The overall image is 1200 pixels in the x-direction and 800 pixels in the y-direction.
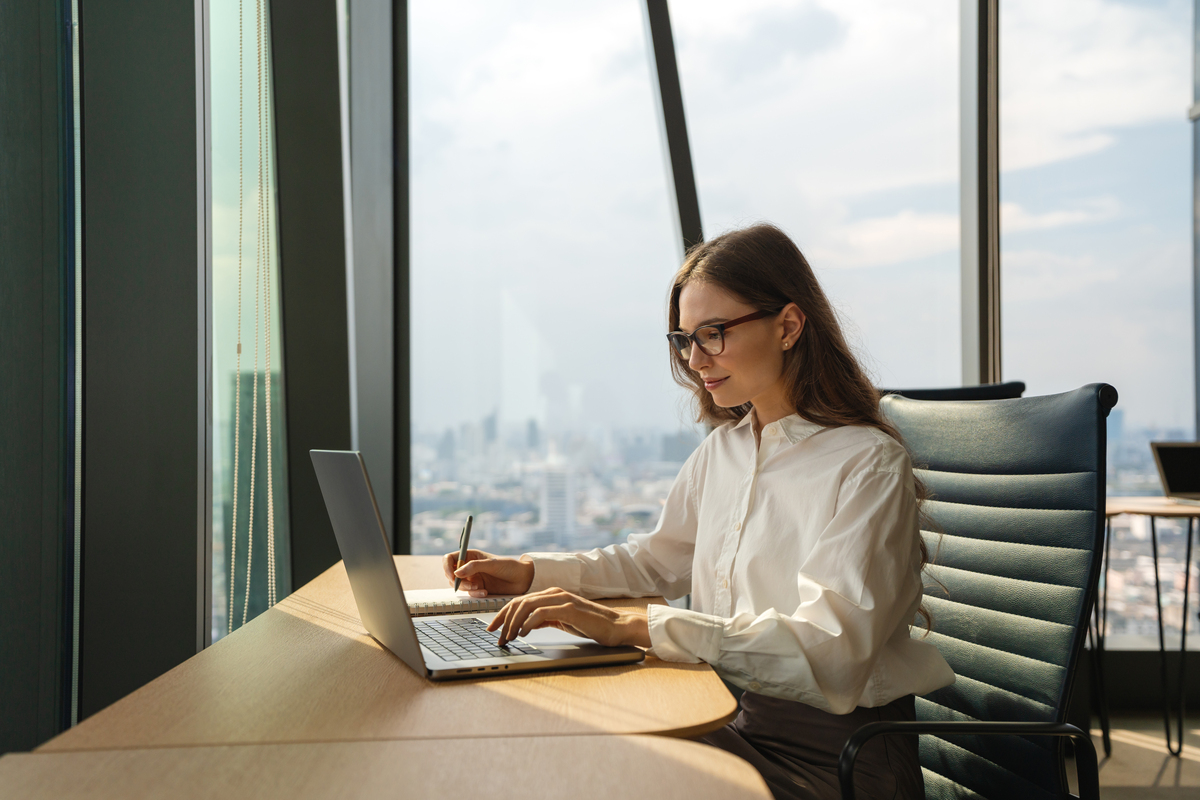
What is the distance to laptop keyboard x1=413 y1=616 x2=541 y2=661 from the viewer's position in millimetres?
971

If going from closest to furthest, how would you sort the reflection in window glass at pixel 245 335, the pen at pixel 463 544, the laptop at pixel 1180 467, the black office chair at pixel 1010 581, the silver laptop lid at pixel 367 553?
the silver laptop lid at pixel 367 553
the black office chair at pixel 1010 581
the pen at pixel 463 544
the reflection in window glass at pixel 245 335
the laptop at pixel 1180 467

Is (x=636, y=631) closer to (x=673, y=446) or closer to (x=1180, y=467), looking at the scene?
(x=673, y=446)

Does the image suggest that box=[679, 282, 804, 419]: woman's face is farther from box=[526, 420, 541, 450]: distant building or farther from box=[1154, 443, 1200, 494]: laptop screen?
box=[1154, 443, 1200, 494]: laptop screen

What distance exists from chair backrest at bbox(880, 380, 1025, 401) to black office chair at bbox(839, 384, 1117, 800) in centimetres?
21

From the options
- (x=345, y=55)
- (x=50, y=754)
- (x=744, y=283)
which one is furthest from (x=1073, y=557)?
(x=345, y=55)

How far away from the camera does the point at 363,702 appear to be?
81cm

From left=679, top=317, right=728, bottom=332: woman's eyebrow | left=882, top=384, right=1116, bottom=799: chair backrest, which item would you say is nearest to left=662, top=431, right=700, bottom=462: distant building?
left=882, top=384, right=1116, bottom=799: chair backrest

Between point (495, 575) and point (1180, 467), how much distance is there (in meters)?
2.40

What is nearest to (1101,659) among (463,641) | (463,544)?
(463,544)

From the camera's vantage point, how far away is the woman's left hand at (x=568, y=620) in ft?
3.27

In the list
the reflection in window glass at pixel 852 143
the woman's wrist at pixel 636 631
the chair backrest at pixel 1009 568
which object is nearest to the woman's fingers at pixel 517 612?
the woman's wrist at pixel 636 631

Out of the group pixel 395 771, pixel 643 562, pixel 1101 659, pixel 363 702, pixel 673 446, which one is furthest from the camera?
pixel 673 446

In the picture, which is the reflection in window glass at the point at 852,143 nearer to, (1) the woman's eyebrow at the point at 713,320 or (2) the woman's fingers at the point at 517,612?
(1) the woman's eyebrow at the point at 713,320

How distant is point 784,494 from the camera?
1.25 metres
